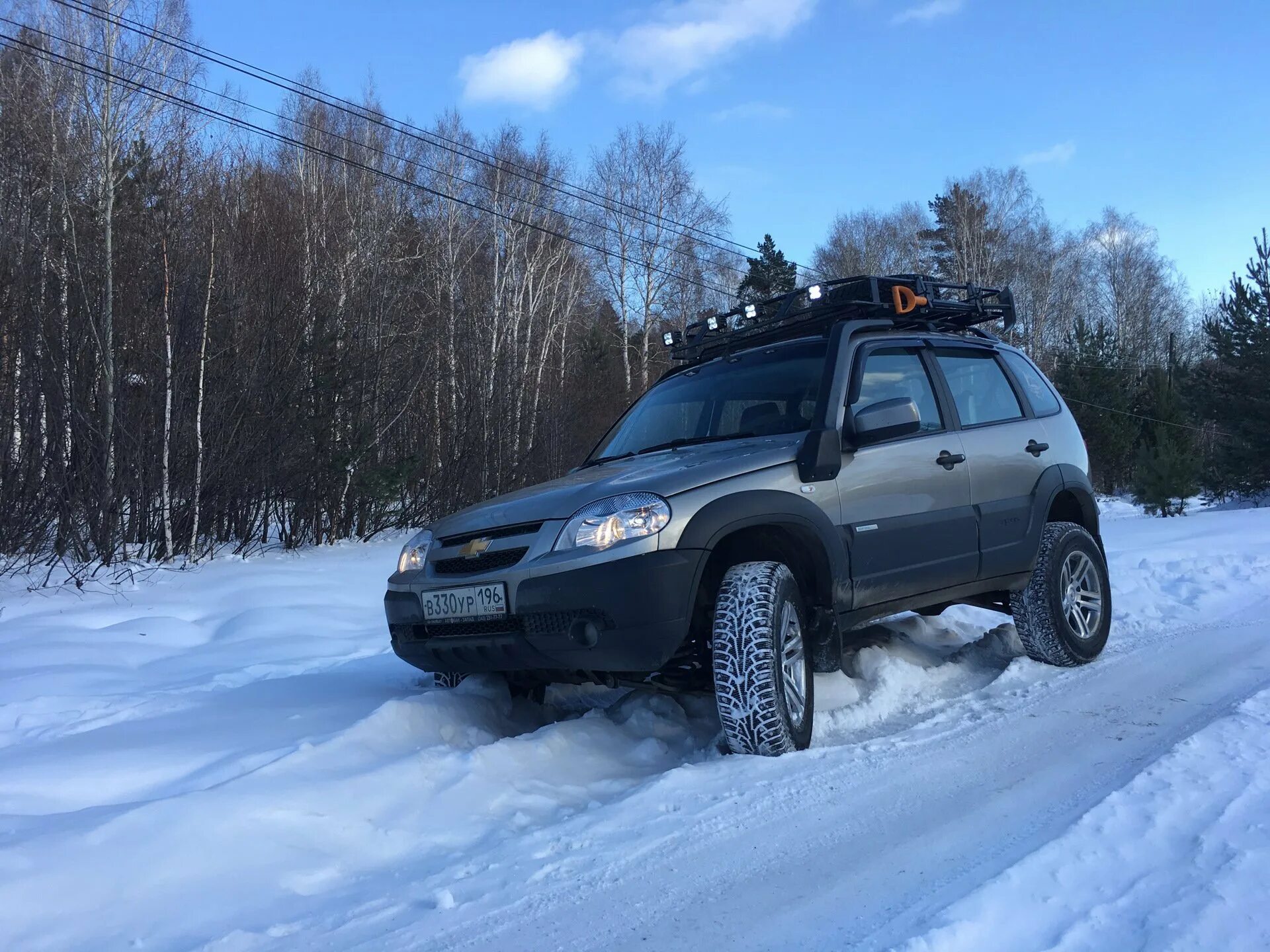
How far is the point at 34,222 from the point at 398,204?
16.3 meters

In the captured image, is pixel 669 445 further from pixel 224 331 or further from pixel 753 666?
pixel 224 331

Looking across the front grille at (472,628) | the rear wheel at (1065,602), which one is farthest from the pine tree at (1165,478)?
the front grille at (472,628)

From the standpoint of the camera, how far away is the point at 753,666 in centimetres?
322

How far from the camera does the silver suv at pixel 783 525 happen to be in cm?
322

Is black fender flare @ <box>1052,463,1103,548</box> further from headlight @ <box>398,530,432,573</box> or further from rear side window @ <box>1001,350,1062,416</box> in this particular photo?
headlight @ <box>398,530,432,573</box>

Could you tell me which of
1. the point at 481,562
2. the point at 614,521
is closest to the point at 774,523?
the point at 614,521

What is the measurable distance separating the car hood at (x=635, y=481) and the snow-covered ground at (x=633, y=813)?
32.1 inches

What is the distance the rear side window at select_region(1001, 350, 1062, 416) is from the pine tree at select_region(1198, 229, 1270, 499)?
2422 cm

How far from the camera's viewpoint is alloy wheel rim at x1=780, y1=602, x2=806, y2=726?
3439 millimetres

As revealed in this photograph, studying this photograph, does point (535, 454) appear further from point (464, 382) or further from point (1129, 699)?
point (1129, 699)

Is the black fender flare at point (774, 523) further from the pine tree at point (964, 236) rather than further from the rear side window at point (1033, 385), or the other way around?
the pine tree at point (964, 236)

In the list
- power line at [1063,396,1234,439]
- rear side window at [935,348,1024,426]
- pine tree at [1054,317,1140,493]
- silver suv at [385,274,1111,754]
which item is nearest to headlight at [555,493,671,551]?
silver suv at [385,274,1111,754]

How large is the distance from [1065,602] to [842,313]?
2000 mm

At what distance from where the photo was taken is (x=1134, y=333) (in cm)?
4619
